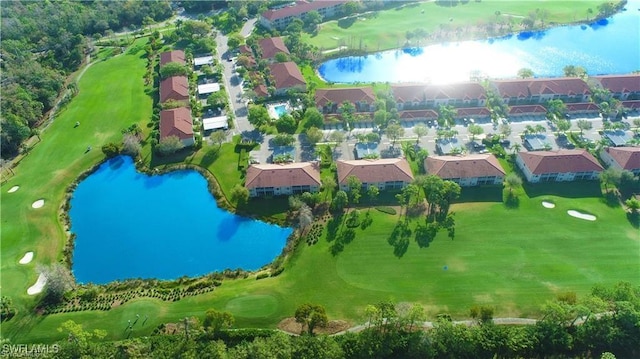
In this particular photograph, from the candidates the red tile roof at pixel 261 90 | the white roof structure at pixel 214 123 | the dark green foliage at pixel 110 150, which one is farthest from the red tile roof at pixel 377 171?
the dark green foliage at pixel 110 150

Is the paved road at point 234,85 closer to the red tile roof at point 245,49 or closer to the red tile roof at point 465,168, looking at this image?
the red tile roof at point 245,49

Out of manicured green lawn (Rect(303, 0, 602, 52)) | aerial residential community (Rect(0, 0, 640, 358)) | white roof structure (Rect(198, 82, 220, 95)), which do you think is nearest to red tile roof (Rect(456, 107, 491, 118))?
aerial residential community (Rect(0, 0, 640, 358))

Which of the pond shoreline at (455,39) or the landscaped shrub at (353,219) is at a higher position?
the pond shoreline at (455,39)

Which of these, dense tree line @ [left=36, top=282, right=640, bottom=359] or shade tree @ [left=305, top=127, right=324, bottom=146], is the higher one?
shade tree @ [left=305, top=127, right=324, bottom=146]

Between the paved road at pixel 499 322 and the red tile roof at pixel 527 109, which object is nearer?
the paved road at pixel 499 322

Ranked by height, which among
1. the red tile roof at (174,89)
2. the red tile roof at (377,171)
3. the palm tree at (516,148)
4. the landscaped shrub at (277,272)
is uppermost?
the red tile roof at (174,89)

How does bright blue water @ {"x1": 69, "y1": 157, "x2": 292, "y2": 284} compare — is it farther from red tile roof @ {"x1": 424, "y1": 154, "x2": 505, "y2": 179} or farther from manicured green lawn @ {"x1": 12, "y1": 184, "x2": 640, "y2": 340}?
red tile roof @ {"x1": 424, "y1": 154, "x2": 505, "y2": 179}

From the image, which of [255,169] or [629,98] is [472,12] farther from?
Answer: [255,169]
